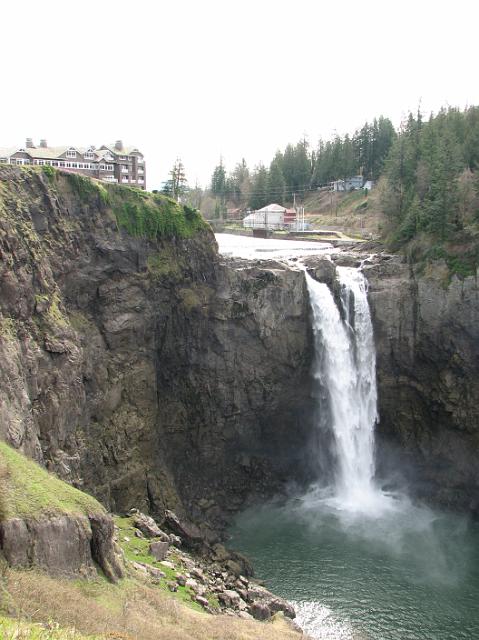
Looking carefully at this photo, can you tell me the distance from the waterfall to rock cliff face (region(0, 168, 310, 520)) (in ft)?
4.67

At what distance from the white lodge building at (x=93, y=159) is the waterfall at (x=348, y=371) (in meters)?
20.6

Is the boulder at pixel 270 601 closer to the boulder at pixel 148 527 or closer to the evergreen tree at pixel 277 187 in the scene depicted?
the boulder at pixel 148 527

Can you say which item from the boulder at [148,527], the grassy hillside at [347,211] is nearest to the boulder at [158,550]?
the boulder at [148,527]

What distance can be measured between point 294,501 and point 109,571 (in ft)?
80.8

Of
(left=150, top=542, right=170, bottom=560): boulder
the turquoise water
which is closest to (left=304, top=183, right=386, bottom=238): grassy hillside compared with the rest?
the turquoise water

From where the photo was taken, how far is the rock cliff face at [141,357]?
30.8 meters

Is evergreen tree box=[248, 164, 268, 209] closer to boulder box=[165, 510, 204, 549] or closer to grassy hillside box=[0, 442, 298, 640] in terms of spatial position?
boulder box=[165, 510, 204, 549]

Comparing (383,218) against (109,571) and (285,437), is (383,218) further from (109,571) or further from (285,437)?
(109,571)

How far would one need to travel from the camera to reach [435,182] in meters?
51.8

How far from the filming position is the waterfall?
46.7 meters

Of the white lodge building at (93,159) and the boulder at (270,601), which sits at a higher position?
the white lodge building at (93,159)

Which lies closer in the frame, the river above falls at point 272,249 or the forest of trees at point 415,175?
the forest of trees at point 415,175

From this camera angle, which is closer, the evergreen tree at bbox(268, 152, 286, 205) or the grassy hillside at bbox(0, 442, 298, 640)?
the grassy hillside at bbox(0, 442, 298, 640)

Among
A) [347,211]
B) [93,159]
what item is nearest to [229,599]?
[93,159]
